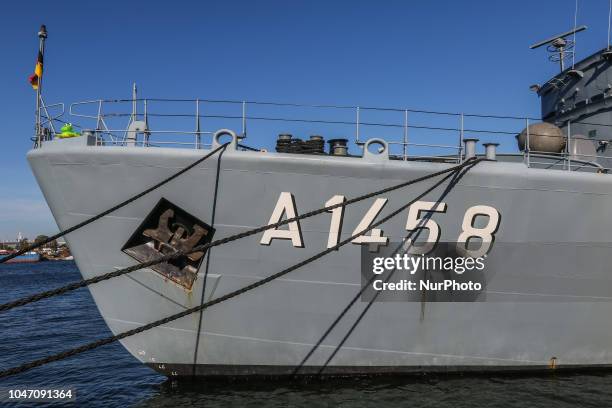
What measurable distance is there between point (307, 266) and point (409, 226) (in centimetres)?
158

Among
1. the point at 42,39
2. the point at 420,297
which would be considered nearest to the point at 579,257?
the point at 420,297

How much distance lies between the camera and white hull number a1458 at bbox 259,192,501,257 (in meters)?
6.01

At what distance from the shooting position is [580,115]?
9.21m

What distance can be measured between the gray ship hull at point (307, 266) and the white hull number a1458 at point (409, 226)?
9 cm

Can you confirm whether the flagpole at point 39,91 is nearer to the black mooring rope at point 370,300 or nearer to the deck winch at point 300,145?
the deck winch at point 300,145

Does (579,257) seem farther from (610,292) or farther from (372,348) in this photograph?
(372,348)

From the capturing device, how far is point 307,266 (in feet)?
20.1

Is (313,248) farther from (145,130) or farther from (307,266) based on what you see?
(145,130)

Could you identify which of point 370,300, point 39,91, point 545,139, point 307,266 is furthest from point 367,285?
point 39,91

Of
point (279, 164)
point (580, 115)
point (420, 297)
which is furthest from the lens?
point (580, 115)

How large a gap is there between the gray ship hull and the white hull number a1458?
9 centimetres

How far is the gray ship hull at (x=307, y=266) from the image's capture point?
5926 millimetres

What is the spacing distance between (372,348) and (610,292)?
3883 millimetres

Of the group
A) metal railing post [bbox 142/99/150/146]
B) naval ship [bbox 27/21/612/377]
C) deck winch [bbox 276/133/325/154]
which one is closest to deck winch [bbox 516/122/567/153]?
naval ship [bbox 27/21/612/377]
